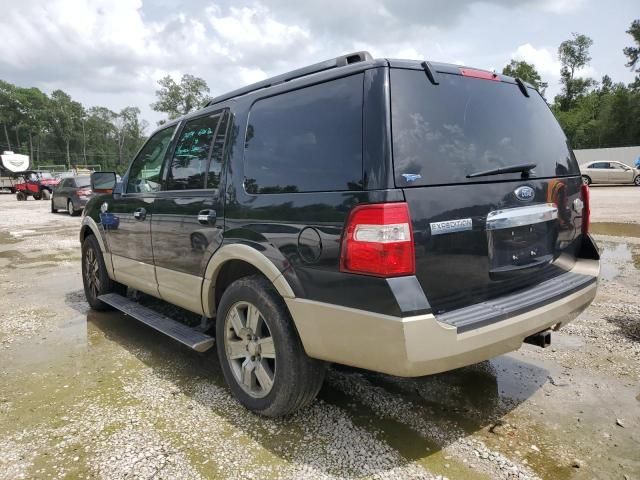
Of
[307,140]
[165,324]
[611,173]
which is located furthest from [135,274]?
[611,173]

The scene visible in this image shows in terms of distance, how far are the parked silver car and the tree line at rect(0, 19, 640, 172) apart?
30550 mm

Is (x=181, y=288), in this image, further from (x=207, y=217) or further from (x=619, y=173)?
(x=619, y=173)

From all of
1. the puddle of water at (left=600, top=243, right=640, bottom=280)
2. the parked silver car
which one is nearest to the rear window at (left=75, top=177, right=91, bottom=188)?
the puddle of water at (left=600, top=243, right=640, bottom=280)

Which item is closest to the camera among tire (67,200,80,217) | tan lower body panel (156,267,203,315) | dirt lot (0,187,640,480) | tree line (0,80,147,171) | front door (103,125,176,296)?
dirt lot (0,187,640,480)

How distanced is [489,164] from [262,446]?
79.2 inches

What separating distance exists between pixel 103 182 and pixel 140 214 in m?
1.07

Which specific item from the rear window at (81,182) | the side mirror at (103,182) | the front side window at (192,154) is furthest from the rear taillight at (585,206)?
the rear window at (81,182)

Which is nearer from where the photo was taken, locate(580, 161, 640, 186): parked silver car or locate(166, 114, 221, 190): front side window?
locate(166, 114, 221, 190): front side window

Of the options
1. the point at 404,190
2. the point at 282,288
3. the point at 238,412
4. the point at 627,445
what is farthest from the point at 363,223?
the point at 627,445

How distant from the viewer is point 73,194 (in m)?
17.2

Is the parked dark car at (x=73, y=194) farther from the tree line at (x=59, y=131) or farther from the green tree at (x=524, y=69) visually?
the tree line at (x=59, y=131)

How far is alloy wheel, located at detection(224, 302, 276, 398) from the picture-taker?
284cm

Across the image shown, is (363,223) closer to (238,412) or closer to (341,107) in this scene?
(341,107)

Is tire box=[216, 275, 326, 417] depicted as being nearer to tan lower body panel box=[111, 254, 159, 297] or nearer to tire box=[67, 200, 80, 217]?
tan lower body panel box=[111, 254, 159, 297]
